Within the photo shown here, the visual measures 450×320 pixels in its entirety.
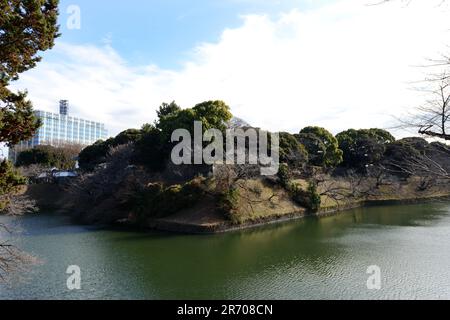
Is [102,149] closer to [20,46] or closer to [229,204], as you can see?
[229,204]

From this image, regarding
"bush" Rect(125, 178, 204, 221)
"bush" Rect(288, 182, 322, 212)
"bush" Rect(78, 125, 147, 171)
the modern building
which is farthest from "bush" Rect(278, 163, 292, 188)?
A: the modern building

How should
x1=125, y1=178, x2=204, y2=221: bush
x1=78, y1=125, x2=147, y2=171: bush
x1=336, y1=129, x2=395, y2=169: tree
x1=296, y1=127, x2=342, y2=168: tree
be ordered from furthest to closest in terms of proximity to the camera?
1. x1=336, y1=129, x2=395, y2=169: tree
2. x1=78, y1=125, x2=147, y2=171: bush
3. x1=296, y1=127, x2=342, y2=168: tree
4. x1=125, y1=178, x2=204, y2=221: bush

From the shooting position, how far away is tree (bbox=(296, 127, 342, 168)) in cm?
2628

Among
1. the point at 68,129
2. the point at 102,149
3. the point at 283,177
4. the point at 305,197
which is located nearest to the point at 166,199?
the point at 283,177

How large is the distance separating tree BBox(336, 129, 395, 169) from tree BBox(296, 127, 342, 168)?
171cm

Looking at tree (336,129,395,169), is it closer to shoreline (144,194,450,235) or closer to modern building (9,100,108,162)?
shoreline (144,194,450,235)

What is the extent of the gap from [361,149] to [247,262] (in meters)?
20.6

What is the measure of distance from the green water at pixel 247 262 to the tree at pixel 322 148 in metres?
8.59

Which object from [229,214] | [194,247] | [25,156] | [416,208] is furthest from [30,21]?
[25,156]

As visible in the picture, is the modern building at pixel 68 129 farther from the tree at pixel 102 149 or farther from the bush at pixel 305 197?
the bush at pixel 305 197

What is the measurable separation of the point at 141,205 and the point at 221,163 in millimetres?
4799

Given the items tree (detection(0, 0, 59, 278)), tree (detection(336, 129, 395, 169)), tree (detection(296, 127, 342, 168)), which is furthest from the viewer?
tree (detection(336, 129, 395, 169))

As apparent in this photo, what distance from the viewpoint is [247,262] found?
11266mm
